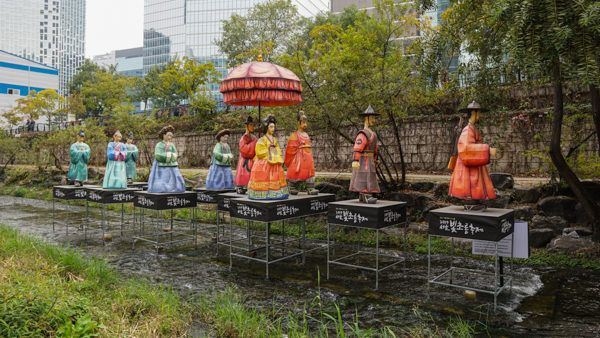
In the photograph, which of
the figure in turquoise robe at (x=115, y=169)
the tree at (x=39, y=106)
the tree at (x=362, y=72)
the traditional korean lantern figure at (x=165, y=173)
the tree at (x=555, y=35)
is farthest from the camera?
the tree at (x=39, y=106)

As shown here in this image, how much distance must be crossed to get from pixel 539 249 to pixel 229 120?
16.1 meters

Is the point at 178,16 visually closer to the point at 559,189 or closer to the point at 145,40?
the point at 145,40

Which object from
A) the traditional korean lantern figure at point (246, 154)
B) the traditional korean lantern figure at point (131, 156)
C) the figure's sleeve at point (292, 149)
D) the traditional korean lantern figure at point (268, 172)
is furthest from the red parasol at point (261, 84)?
the traditional korean lantern figure at point (131, 156)

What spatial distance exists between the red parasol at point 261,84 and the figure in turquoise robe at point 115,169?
398cm

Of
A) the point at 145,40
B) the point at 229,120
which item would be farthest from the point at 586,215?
the point at 145,40

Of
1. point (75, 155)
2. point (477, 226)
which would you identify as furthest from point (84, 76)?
point (477, 226)

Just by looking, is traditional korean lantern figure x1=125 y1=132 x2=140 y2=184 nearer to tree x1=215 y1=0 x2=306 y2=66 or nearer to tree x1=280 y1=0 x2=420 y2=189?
tree x1=280 y1=0 x2=420 y2=189

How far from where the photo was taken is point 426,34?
29.6 feet

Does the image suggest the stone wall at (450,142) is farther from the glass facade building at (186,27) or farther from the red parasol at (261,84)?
the glass facade building at (186,27)

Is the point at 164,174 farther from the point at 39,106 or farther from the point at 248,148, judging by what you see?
the point at 39,106

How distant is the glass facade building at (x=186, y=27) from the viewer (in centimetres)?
5662

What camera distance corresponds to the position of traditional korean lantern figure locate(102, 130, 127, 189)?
31.9 feet

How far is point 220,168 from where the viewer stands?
9461mm

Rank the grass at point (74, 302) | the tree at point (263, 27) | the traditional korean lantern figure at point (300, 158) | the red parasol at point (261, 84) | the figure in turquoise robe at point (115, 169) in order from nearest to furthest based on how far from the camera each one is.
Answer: the grass at point (74, 302)
the red parasol at point (261, 84)
the traditional korean lantern figure at point (300, 158)
the figure in turquoise robe at point (115, 169)
the tree at point (263, 27)
